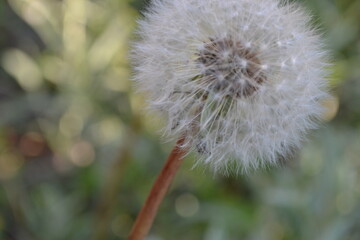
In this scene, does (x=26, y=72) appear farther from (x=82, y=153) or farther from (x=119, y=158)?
(x=119, y=158)

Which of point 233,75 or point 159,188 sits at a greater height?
point 233,75

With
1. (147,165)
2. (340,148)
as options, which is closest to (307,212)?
(340,148)

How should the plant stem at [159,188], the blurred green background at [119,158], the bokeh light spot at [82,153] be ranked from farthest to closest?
the bokeh light spot at [82,153] < the blurred green background at [119,158] < the plant stem at [159,188]

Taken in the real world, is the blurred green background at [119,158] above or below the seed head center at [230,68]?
below

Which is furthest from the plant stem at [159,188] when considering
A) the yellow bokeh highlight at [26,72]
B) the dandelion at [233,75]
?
the yellow bokeh highlight at [26,72]

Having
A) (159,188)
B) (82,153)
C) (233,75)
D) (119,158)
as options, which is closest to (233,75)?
(233,75)

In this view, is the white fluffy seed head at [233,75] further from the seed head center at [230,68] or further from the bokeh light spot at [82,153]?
the bokeh light spot at [82,153]

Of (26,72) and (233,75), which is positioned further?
(26,72)
